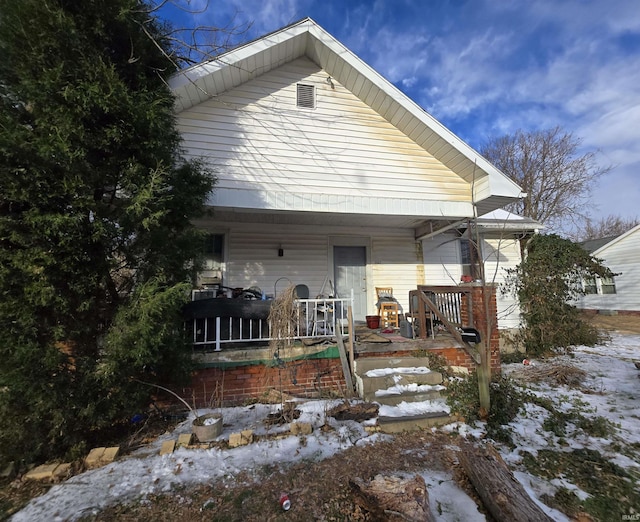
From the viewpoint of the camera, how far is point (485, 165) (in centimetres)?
627

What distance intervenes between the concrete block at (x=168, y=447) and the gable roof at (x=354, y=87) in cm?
562

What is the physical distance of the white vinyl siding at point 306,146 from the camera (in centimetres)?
593

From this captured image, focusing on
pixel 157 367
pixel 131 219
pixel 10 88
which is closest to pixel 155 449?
pixel 157 367

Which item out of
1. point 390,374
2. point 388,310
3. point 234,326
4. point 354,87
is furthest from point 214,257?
point 354,87

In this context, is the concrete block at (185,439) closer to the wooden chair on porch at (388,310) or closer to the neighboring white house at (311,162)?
the neighboring white house at (311,162)

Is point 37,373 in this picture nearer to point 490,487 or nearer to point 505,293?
point 490,487

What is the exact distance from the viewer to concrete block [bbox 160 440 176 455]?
3168 millimetres

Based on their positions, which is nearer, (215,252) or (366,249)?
(215,252)

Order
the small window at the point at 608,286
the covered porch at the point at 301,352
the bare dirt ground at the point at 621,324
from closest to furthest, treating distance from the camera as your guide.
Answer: the covered porch at the point at 301,352 → the bare dirt ground at the point at 621,324 → the small window at the point at 608,286

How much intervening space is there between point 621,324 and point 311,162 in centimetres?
1569

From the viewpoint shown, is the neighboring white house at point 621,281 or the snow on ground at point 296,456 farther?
the neighboring white house at point 621,281

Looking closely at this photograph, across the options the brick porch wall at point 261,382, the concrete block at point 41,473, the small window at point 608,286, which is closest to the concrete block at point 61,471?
the concrete block at point 41,473

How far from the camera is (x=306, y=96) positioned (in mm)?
6660

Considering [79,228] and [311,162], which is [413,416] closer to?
[79,228]
